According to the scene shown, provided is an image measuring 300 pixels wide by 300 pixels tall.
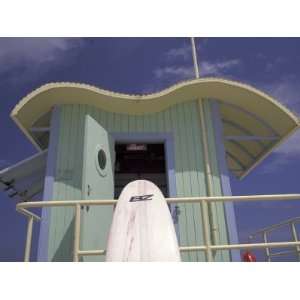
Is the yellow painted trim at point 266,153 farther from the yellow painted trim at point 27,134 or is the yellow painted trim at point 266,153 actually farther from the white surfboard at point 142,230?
the yellow painted trim at point 27,134

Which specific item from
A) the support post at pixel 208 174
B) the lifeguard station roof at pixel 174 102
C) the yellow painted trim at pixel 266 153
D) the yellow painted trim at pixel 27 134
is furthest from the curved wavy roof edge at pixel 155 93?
the support post at pixel 208 174

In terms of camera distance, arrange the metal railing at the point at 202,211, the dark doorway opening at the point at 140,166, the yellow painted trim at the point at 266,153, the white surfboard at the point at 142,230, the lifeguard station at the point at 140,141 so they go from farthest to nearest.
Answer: the dark doorway opening at the point at 140,166
the yellow painted trim at the point at 266,153
the lifeguard station at the point at 140,141
the metal railing at the point at 202,211
the white surfboard at the point at 142,230

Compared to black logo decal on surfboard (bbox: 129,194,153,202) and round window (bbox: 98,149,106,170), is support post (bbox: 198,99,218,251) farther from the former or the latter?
black logo decal on surfboard (bbox: 129,194,153,202)

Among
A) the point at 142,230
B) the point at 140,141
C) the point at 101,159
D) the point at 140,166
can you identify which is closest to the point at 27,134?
the point at 101,159

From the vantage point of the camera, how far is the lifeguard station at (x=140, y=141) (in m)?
5.27

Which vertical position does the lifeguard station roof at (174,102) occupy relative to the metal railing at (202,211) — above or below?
above

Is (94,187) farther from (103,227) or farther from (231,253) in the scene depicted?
(231,253)

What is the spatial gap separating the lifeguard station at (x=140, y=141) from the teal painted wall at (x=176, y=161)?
0.06 ft

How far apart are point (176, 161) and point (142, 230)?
10.2 ft

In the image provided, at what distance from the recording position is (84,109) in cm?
635

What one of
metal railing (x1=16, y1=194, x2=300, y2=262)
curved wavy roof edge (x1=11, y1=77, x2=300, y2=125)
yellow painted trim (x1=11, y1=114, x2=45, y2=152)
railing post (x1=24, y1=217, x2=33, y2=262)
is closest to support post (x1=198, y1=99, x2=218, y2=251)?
curved wavy roof edge (x1=11, y1=77, x2=300, y2=125)

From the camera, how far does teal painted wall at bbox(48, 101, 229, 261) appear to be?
5359 mm
